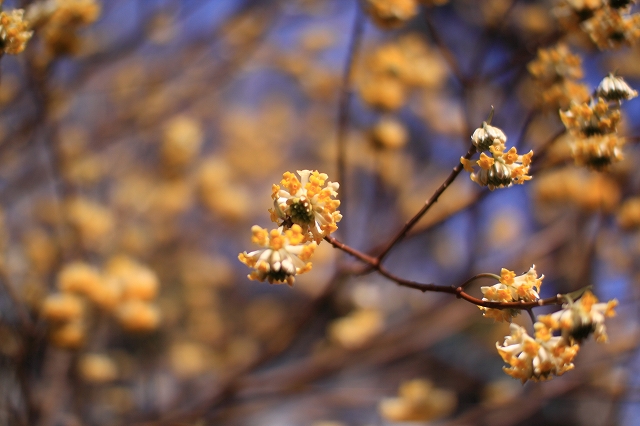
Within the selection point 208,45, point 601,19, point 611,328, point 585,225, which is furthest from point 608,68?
point 208,45

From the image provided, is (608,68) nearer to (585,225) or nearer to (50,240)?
(585,225)

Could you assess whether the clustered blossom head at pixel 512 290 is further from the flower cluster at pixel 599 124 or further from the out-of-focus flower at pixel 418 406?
the out-of-focus flower at pixel 418 406

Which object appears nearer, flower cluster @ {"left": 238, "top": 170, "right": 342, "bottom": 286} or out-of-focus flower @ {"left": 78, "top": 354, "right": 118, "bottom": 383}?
flower cluster @ {"left": 238, "top": 170, "right": 342, "bottom": 286}

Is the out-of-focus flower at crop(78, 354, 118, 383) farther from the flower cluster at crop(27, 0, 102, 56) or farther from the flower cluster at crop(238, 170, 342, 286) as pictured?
the flower cluster at crop(238, 170, 342, 286)

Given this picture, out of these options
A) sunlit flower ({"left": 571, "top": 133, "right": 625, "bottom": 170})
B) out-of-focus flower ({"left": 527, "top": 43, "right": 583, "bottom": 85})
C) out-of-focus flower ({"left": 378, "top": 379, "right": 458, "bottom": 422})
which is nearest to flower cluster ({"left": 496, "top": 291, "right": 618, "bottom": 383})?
sunlit flower ({"left": 571, "top": 133, "right": 625, "bottom": 170})

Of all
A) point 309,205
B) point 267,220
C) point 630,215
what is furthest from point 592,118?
point 267,220

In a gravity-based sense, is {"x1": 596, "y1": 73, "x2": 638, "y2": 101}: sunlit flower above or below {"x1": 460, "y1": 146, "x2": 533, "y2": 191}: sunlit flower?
above

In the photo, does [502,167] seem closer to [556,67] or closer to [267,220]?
[556,67]
